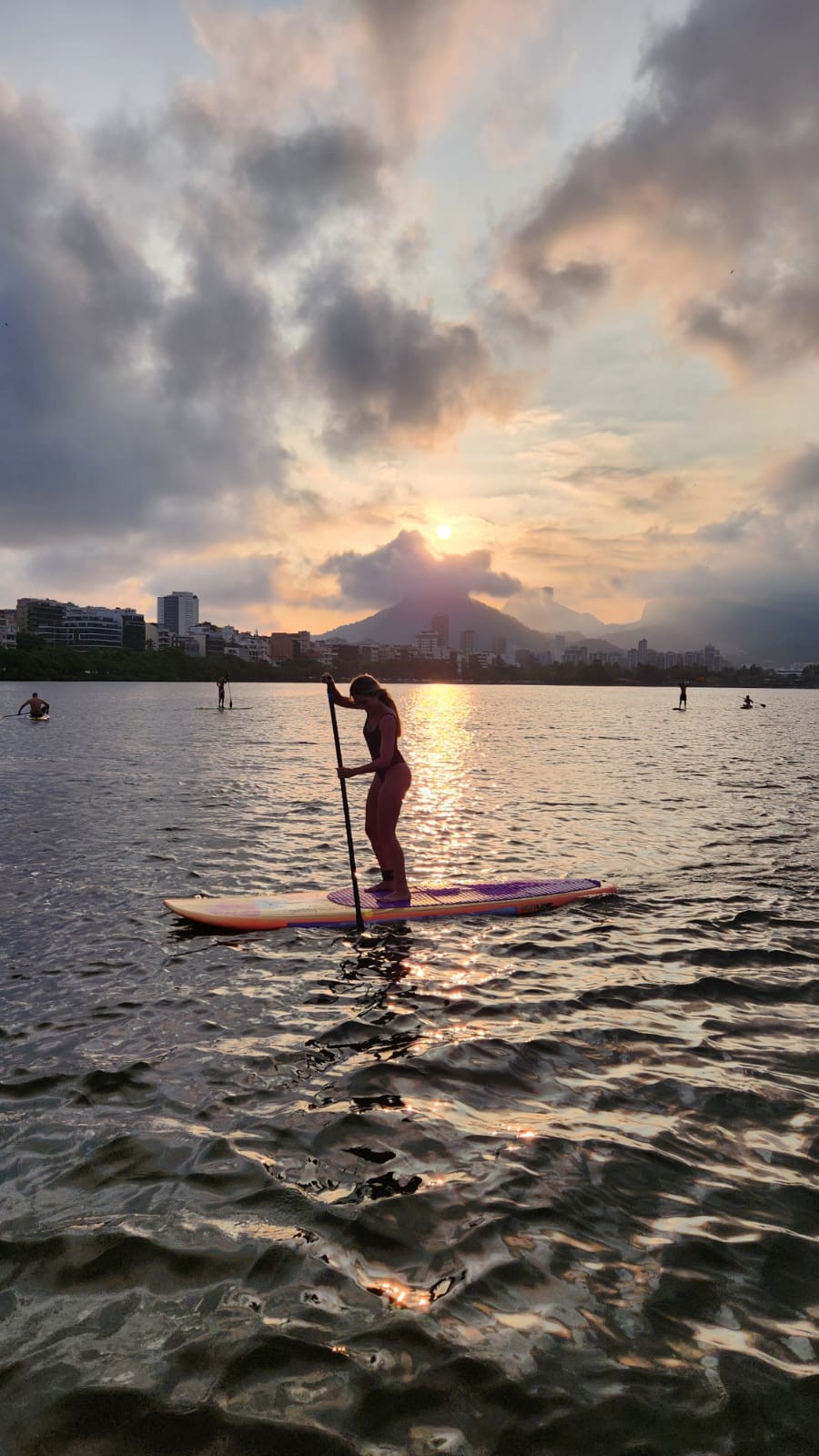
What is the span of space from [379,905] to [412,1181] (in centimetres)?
669

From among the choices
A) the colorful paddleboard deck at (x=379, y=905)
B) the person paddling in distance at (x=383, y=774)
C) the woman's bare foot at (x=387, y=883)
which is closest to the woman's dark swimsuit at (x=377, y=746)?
the person paddling in distance at (x=383, y=774)

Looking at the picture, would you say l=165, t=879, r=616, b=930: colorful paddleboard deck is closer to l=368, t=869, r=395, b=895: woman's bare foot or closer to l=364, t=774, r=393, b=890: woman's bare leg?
l=368, t=869, r=395, b=895: woman's bare foot

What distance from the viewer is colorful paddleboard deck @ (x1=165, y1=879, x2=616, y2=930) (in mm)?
11453

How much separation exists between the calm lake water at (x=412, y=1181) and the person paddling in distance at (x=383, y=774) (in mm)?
1046

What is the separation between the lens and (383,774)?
38.1 feet

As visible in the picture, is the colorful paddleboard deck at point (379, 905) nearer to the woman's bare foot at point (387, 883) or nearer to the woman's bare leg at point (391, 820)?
the woman's bare foot at point (387, 883)

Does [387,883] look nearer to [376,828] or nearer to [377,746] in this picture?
[376,828]

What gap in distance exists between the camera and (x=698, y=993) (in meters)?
8.95

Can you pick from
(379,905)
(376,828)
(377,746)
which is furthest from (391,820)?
(379,905)

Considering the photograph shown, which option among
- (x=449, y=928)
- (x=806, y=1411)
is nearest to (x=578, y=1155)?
(x=806, y=1411)

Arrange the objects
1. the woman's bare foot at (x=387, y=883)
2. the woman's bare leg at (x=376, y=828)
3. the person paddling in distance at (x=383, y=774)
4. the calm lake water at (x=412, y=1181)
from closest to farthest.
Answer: the calm lake water at (x=412, y=1181) < the person paddling in distance at (x=383, y=774) < the woman's bare leg at (x=376, y=828) < the woman's bare foot at (x=387, y=883)

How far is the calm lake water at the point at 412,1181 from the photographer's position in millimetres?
3568

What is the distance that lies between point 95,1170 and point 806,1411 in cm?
443

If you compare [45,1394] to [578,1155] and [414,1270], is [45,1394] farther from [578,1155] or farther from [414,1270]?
[578,1155]
